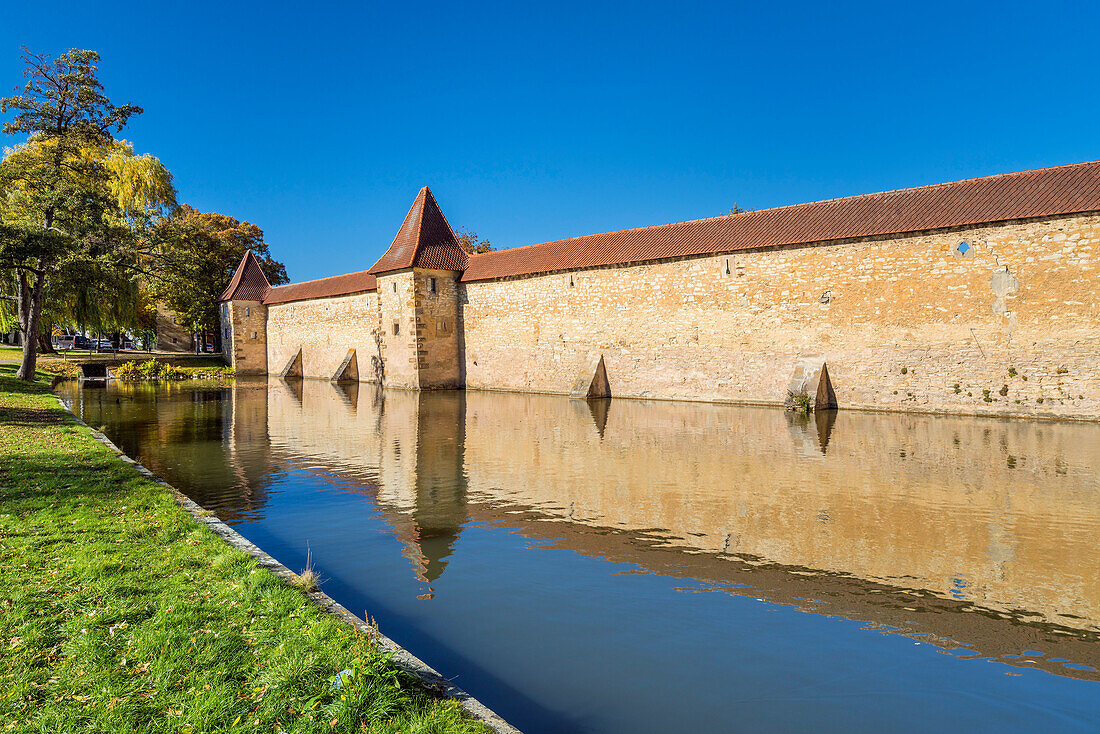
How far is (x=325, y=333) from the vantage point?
35.6 m

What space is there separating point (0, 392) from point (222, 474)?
44.0ft

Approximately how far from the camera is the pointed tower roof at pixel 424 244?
27953 mm

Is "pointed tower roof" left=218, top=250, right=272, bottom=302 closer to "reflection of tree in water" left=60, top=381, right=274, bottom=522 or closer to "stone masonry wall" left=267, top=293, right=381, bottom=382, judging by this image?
"stone masonry wall" left=267, top=293, right=381, bottom=382

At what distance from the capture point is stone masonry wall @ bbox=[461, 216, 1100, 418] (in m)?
15.1

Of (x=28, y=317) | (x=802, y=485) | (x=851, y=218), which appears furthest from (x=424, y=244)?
(x=802, y=485)

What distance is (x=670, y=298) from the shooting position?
70.8ft

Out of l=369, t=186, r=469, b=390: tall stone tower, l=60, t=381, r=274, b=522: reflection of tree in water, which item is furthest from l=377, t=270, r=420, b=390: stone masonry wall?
l=60, t=381, r=274, b=522: reflection of tree in water

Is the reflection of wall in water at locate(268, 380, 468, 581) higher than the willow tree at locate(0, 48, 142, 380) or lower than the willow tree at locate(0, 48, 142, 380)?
lower

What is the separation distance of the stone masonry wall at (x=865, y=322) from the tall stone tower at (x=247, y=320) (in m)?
24.0

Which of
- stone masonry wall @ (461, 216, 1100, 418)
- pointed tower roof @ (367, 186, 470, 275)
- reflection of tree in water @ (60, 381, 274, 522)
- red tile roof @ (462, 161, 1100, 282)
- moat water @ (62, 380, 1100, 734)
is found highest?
pointed tower roof @ (367, 186, 470, 275)

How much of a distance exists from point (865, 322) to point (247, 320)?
36.6 metres

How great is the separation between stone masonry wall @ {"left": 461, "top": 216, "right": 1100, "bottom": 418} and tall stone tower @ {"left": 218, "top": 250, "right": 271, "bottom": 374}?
24.0m

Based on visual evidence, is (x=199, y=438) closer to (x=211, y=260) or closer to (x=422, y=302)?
(x=422, y=302)

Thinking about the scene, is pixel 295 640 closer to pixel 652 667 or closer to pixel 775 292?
pixel 652 667
